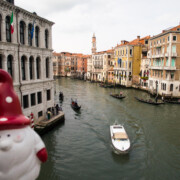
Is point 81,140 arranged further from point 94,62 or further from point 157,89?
point 94,62

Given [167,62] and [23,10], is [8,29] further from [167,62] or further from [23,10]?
[167,62]

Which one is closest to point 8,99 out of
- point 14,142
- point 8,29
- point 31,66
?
point 14,142

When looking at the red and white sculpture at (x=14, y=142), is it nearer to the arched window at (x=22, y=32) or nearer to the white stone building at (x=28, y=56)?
the white stone building at (x=28, y=56)

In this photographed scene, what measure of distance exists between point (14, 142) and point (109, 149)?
36.5ft

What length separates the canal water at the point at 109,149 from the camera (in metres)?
11.2

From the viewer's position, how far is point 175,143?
15.0 meters

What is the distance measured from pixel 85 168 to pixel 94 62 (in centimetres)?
6023

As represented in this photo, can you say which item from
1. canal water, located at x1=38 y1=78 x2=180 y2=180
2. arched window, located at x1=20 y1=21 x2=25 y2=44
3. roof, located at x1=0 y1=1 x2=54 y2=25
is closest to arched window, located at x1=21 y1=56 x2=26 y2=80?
arched window, located at x1=20 y1=21 x2=25 y2=44

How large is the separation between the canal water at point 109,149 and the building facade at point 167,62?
33.5ft

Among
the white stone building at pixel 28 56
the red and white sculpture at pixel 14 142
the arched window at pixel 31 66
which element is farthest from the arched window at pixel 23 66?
the red and white sculpture at pixel 14 142

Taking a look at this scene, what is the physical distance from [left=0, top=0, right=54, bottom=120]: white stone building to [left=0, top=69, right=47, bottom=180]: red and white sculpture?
1079cm

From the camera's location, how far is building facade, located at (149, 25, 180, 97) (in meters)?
30.6

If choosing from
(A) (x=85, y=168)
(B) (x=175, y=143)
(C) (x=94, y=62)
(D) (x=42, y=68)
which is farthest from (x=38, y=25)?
(C) (x=94, y=62)

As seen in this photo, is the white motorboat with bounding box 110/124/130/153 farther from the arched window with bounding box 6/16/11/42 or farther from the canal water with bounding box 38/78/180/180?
the arched window with bounding box 6/16/11/42
